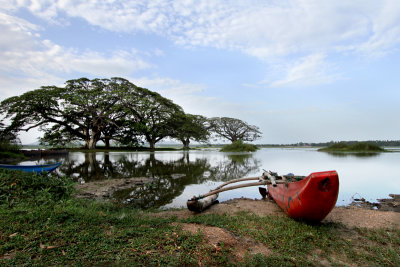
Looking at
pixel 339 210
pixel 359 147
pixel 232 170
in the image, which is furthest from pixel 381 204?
pixel 359 147

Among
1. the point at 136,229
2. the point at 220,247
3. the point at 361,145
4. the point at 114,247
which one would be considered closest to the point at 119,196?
the point at 136,229

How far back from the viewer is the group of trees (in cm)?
3256

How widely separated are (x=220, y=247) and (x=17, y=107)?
39.5m

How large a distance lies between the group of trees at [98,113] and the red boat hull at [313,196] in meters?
34.3

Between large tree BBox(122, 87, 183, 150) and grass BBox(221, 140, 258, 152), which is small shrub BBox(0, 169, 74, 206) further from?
grass BBox(221, 140, 258, 152)

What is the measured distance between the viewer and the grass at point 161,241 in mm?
3422

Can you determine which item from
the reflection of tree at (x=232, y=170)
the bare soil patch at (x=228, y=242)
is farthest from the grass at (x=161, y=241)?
the reflection of tree at (x=232, y=170)

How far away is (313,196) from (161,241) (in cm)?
344

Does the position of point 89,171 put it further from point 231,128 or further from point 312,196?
point 231,128

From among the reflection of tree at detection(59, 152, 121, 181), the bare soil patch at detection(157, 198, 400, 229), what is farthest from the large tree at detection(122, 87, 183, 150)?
the bare soil patch at detection(157, 198, 400, 229)

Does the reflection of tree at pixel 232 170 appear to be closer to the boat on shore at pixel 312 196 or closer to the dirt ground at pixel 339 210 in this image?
the dirt ground at pixel 339 210

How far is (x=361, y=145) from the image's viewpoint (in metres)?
43.8

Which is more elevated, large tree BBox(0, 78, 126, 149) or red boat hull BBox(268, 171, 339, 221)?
large tree BBox(0, 78, 126, 149)

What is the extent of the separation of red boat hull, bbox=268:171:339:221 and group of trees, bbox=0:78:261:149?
34294 millimetres
